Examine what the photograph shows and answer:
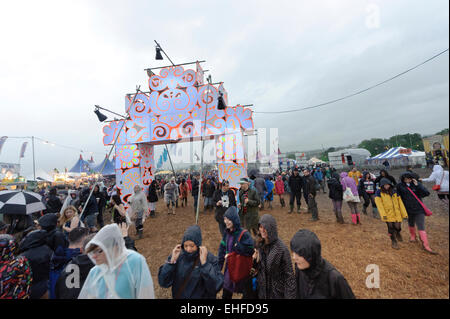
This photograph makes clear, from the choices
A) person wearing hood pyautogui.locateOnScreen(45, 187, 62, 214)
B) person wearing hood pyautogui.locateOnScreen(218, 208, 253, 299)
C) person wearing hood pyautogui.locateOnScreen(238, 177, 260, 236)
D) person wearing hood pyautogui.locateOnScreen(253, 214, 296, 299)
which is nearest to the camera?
person wearing hood pyautogui.locateOnScreen(253, 214, 296, 299)

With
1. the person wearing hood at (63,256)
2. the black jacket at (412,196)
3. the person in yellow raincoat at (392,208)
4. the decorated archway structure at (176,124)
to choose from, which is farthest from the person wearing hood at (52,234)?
the black jacket at (412,196)

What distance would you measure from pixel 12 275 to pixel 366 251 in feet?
20.1

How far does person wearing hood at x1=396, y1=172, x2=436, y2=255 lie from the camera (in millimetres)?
3901

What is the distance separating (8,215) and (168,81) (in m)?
6.96

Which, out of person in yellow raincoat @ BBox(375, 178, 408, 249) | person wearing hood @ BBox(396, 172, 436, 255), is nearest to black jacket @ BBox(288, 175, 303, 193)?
person in yellow raincoat @ BBox(375, 178, 408, 249)

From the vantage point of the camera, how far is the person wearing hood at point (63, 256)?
2304 mm

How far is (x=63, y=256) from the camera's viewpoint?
92.4 inches

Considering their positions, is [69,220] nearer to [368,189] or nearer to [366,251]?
[366,251]

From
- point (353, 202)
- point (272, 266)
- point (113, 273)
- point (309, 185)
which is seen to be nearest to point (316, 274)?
point (272, 266)

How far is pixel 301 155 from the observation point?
5472cm

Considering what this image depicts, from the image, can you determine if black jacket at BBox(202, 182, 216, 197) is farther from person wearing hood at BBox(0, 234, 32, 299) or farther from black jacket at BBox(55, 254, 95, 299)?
person wearing hood at BBox(0, 234, 32, 299)

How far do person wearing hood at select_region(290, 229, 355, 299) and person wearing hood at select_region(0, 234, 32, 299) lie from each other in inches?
112

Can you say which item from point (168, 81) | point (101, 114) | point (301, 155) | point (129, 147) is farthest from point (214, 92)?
point (301, 155)
